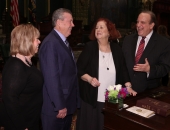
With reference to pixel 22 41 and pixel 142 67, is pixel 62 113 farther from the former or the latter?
pixel 142 67

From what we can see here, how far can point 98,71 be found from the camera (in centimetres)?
302

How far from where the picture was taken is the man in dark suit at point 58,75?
8.55 feet

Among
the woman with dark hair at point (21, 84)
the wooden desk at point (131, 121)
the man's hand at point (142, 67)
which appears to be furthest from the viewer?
the man's hand at point (142, 67)

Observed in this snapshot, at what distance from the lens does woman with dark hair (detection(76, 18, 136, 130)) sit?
3.03 meters

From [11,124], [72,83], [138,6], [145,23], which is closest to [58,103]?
[72,83]

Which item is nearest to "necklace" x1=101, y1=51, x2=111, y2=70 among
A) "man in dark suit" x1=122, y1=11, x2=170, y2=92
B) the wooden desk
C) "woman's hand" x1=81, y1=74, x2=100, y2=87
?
"woman's hand" x1=81, y1=74, x2=100, y2=87

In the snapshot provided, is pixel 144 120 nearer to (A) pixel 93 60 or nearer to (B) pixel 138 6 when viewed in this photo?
(A) pixel 93 60

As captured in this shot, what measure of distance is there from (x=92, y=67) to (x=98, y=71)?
0.31 feet

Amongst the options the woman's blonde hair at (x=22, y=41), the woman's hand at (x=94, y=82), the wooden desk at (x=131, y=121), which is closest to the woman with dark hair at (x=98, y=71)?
the woman's hand at (x=94, y=82)

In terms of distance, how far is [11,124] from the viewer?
7.36ft

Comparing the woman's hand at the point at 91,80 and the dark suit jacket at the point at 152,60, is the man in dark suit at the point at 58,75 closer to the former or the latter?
the woman's hand at the point at 91,80

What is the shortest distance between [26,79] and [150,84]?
1920 mm

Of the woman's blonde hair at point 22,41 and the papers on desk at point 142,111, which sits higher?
the woman's blonde hair at point 22,41

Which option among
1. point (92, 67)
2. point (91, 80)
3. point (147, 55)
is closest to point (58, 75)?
point (91, 80)
